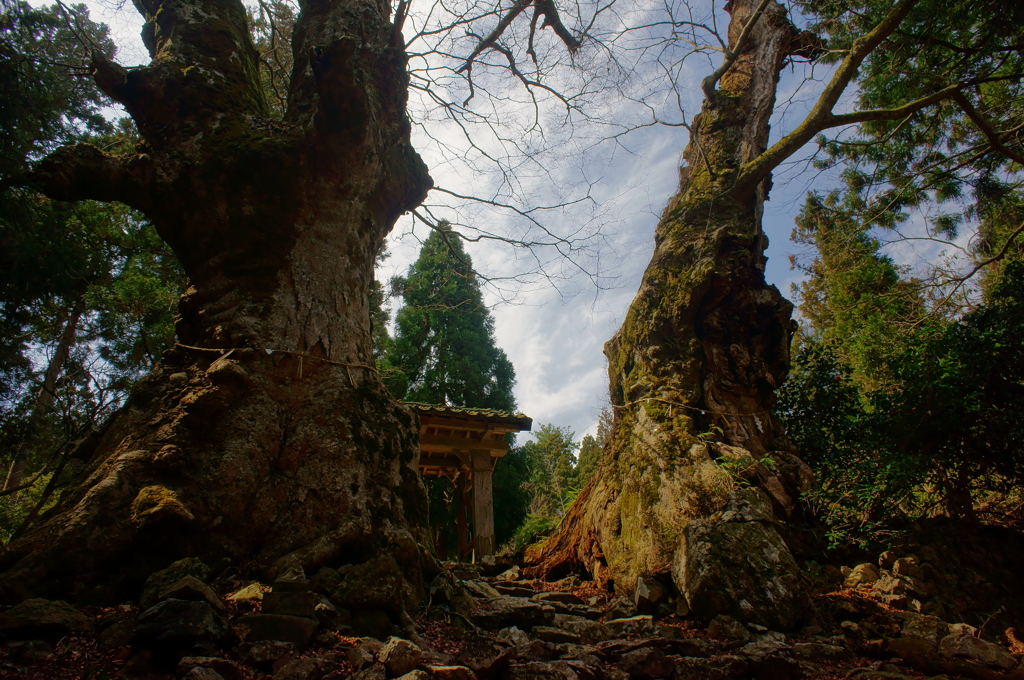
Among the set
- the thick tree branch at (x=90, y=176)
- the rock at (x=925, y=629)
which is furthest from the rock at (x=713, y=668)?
the thick tree branch at (x=90, y=176)

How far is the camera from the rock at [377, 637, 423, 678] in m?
1.79

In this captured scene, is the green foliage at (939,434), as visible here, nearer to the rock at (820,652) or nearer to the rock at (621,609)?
the rock at (820,652)

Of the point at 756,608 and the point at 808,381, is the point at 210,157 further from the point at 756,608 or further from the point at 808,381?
the point at 808,381

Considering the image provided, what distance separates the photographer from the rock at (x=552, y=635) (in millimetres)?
2637

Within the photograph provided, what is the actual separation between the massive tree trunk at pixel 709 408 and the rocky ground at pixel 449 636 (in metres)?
0.35

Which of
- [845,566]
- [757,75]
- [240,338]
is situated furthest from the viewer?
[757,75]

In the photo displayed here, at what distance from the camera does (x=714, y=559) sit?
333cm

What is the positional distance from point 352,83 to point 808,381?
554 cm

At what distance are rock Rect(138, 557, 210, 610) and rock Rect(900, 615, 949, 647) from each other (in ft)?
12.6

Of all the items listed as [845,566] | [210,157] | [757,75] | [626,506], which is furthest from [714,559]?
[757,75]

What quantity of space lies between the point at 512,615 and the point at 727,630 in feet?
4.37

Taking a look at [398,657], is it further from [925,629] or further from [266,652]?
[925,629]

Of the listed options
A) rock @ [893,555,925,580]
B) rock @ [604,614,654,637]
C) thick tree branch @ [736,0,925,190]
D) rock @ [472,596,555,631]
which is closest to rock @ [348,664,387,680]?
rock @ [472,596,555,631]

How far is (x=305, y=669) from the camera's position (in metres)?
1.64
